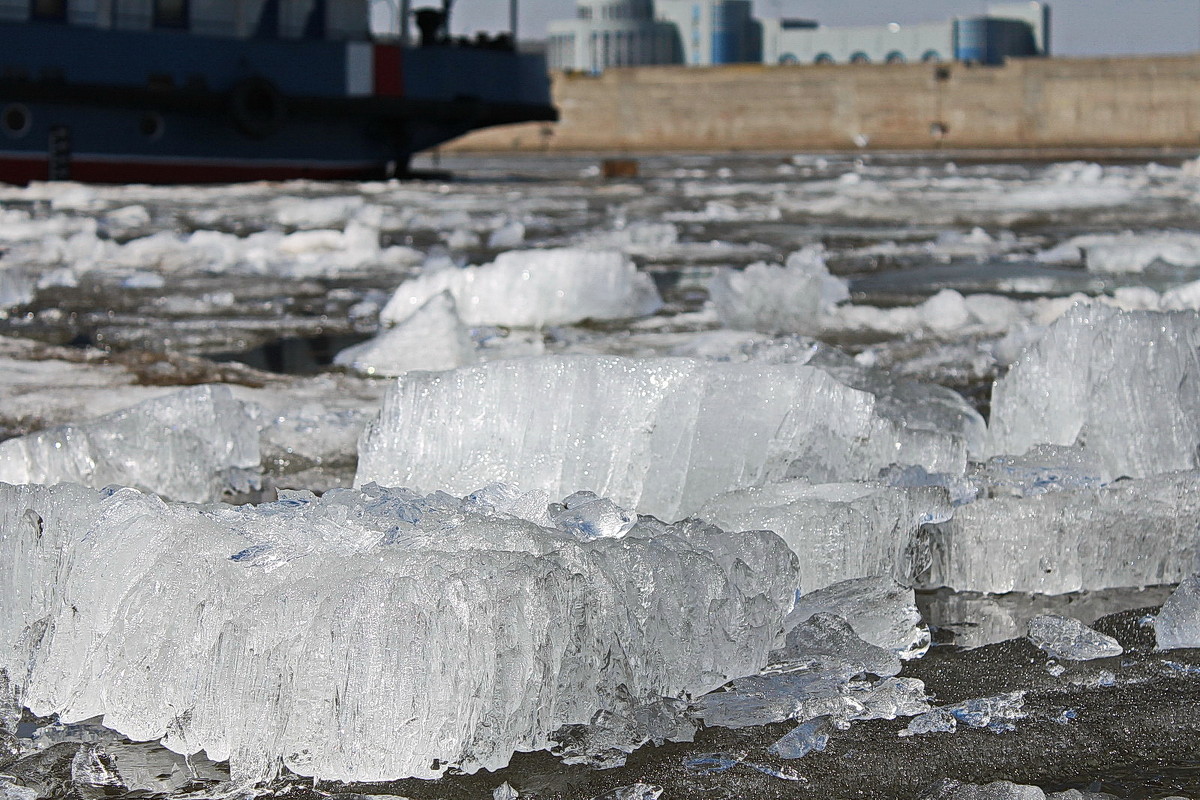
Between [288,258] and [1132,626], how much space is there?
5.99m

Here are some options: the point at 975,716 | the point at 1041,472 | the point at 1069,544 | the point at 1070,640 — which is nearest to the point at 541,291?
the point at 1041,472

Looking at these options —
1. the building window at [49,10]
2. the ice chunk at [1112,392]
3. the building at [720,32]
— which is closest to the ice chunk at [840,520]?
the ice chunk at [1112,392]

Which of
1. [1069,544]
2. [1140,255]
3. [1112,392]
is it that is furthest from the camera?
[1140,255]

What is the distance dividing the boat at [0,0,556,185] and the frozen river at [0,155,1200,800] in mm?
12722

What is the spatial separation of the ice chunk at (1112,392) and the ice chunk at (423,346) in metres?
1.77

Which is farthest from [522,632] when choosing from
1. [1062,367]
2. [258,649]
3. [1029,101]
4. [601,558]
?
[1029,101]

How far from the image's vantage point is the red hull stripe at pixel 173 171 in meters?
15.6

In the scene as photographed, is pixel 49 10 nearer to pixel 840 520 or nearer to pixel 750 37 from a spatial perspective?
pixel 840 520

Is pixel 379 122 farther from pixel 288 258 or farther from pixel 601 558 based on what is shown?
pixel 601 558

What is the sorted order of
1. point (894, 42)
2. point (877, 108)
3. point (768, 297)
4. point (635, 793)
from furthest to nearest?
point (894, 42), point (877, 108), point (768, 297), point (635, 793)

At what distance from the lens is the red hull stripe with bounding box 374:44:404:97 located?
17.2m

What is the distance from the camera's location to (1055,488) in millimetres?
2279

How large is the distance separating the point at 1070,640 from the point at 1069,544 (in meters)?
0.33

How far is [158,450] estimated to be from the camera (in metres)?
2.58
